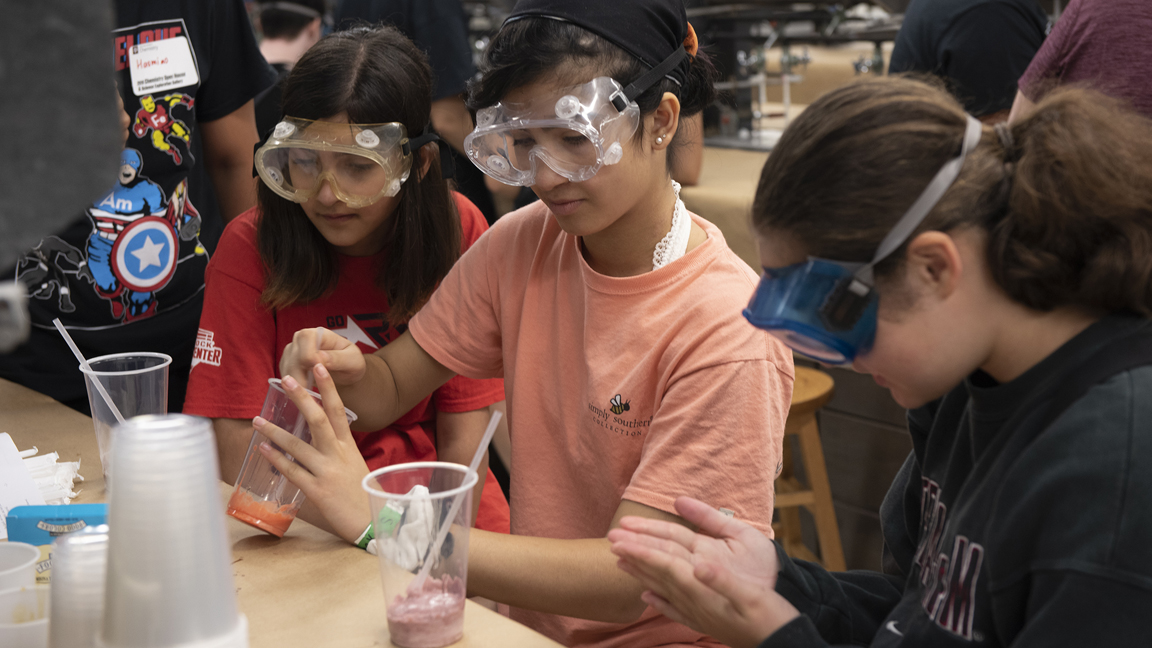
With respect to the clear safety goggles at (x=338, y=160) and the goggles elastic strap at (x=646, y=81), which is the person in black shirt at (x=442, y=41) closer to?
the clear safety goggles at (x=338, y=160)

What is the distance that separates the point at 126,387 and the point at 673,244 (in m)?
0.83

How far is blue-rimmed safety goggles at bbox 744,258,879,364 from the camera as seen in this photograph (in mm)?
976

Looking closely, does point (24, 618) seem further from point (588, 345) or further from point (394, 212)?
point (394, 212)

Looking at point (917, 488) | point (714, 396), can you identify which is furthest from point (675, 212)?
point (917, 488)

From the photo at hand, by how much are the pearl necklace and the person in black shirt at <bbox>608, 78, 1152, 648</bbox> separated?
420mm

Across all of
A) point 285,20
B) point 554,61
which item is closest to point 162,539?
point 554,61

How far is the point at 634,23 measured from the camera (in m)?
1.40

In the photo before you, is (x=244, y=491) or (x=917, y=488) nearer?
(x=917, y=488)

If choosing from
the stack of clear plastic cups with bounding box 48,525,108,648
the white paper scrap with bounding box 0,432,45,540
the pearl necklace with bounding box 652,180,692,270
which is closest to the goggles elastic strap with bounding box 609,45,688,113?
the pearl necklace with bounding box 652,180,692,270

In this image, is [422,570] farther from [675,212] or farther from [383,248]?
[383,248]

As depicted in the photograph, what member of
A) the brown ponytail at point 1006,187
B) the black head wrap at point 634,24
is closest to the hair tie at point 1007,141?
the brown ponytail at point 1006,187

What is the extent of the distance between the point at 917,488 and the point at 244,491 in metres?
0.90

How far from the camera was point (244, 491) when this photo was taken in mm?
1335

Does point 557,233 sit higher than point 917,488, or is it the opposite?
point 557,233
